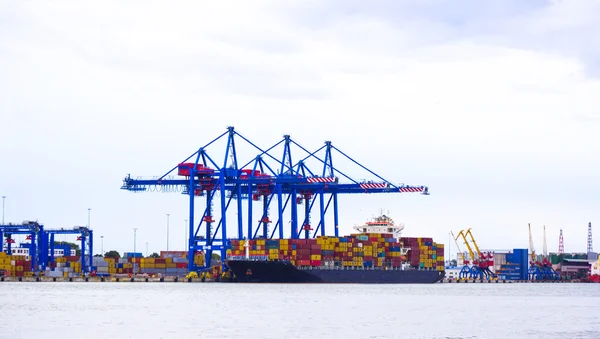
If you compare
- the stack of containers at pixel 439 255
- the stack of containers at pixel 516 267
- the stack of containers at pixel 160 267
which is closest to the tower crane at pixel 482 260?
the stack of containers at pixel 516 267

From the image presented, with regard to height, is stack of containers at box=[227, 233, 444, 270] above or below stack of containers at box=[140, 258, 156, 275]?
above

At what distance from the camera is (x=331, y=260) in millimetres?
117188

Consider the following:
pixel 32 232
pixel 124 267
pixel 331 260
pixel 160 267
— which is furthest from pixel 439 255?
pixel 32 232

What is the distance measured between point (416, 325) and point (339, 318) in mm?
5451

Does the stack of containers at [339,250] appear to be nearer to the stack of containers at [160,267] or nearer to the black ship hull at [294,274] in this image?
the black ship hull at [294,274]

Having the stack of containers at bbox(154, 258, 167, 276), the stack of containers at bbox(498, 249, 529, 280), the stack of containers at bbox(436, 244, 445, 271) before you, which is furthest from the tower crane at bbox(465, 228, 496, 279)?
the stack of containers at bbox(154, 258, 167, 276)

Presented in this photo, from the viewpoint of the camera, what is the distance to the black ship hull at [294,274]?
114 meters

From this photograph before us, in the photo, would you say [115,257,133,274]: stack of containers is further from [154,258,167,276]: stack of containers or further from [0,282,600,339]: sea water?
[0,282,600,339]: sea water

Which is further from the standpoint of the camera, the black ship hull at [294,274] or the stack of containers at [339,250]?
the stack of containers at [339,250]

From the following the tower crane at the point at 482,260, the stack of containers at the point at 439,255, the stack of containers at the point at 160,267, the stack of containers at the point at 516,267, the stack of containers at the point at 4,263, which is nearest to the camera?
the stack of containers at the point at 4,263

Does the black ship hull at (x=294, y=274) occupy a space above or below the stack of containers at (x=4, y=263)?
below

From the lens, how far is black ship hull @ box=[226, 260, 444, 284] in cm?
11356

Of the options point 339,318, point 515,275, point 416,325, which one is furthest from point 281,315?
point 515,275

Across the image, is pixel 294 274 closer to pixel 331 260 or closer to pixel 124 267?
pixel 331 260
